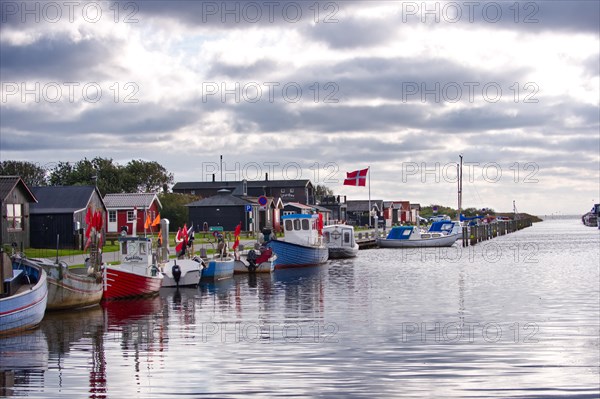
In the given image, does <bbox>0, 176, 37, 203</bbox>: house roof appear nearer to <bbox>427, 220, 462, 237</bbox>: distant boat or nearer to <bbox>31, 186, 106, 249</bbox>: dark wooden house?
<bbox>31, 186, 106, 249</bbox>: dark wooden house

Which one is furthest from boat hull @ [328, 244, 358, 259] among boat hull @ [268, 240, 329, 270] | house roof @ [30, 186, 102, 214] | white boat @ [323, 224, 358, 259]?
house roof @ [30, 186, 102, 214]

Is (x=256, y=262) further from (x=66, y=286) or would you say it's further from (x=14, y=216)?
(x=66, y=286)

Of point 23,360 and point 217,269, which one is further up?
point 217,269

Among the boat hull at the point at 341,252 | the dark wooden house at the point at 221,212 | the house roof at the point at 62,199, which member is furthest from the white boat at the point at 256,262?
the dark wooden house at the point at 221,212

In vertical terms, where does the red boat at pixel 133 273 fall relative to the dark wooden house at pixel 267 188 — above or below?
below

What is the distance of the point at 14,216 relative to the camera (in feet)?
203

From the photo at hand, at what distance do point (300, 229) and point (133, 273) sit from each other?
3143cm

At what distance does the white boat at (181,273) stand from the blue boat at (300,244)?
15680 mm

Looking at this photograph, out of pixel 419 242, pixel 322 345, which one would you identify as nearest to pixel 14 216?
pixel 322 345

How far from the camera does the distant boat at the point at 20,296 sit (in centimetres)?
2786

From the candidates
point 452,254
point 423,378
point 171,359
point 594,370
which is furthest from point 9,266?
point 452,254

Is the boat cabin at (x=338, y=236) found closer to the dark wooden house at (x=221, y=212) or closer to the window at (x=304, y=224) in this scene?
the window at (x=304, y=224)

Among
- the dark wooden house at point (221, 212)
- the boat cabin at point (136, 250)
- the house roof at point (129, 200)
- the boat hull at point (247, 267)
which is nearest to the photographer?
the boat cabin at point (136, 250)

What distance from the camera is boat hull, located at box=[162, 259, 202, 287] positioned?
46938mm
